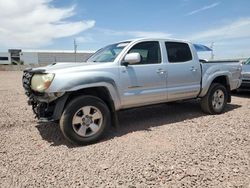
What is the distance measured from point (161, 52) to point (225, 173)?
3.01m

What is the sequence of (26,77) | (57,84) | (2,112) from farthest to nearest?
(2,112) < (26,77) < (57,84)

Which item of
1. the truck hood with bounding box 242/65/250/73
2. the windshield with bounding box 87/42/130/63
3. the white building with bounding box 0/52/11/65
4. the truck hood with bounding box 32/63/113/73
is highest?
the white building with bounding box 0/52/11/65

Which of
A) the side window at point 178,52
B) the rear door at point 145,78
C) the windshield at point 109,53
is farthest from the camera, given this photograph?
the side window at point 178,52

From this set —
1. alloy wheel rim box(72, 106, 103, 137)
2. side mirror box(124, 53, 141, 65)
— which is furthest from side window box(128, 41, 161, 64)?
alloy wheel rim box(72, 106, 103, 137)

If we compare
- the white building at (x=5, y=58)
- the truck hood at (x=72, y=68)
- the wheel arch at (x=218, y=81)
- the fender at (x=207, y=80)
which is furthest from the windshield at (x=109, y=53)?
the white building at (x=5, y=58)

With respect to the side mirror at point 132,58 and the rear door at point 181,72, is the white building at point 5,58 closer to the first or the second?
the rear door at point 181,72

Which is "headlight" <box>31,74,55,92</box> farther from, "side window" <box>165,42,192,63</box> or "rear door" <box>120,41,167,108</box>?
"side window" <box>165,42,192,63</box>

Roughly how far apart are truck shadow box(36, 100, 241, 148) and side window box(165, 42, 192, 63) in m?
1.42

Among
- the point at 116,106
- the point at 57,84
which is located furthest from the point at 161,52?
the point at 57,84

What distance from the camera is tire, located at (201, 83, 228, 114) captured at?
6.45 meters

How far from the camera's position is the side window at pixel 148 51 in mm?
5332

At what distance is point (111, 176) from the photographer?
329 cm

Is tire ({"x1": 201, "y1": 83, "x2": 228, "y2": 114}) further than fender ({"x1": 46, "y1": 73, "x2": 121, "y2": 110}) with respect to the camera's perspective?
Yes

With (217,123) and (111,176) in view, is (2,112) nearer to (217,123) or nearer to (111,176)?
(111,176)
